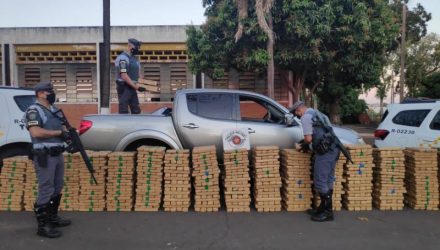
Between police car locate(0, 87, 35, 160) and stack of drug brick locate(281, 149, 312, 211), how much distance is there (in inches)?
176

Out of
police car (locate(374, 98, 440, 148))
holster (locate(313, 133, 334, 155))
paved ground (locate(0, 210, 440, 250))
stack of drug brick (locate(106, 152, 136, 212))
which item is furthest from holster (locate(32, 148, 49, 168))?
police car (locate(374, 98, 440, 148))

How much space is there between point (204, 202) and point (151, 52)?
14.2m

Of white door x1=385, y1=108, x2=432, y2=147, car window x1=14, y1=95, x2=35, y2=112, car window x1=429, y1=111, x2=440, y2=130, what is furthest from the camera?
white door x1=385, y1=108, x2=432, y2=147

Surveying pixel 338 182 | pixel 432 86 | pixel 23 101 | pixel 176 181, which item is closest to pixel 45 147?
pixel 176 181

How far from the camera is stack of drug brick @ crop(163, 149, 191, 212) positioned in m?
6.09

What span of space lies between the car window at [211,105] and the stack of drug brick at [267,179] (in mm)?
1081

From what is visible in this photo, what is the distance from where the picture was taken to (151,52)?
1919cm

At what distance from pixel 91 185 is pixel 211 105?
7.70 ft

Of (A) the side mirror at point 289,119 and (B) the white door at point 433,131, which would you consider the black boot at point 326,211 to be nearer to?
(A) the side mirror at point 289,119

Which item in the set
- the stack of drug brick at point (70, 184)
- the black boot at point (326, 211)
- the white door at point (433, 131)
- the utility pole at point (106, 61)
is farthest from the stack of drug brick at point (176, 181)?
the white door at point (433, 131)

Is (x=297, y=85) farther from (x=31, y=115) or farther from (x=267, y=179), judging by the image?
(x=31, y=115)

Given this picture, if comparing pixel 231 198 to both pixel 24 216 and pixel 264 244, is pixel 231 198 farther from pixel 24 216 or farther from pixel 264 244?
pixel 24 216

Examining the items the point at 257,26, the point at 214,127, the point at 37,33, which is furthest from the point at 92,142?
the point at 37,33

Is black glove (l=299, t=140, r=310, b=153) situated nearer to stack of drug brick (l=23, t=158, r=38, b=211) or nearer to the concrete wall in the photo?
stack of drug brick (l=23, t=158, r=38, b=211)
